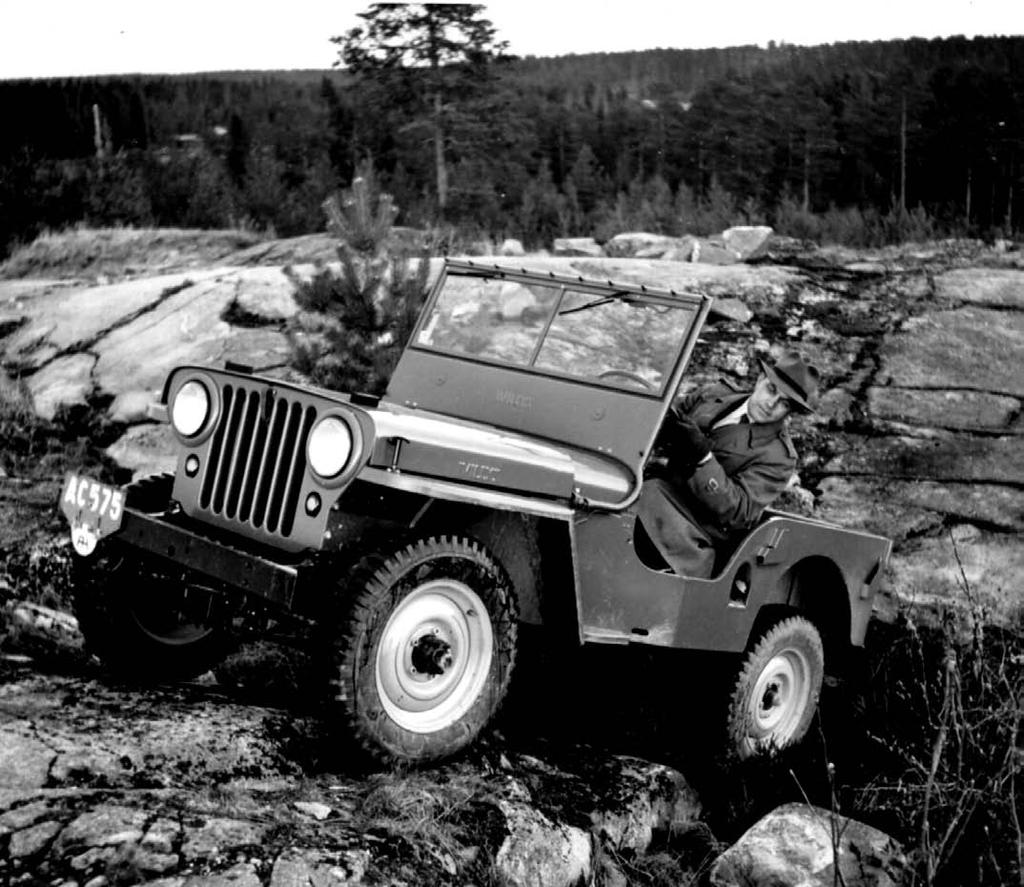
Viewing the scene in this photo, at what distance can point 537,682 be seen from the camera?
5.48m

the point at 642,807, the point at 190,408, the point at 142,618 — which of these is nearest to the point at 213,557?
→ the point at 190,408

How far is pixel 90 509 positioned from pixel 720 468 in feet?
7.80

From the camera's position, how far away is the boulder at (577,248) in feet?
45.7

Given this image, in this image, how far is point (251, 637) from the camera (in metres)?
4.50

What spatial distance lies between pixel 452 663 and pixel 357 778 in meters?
0.48

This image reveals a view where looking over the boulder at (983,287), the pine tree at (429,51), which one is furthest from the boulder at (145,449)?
the pine tree at (429,51)

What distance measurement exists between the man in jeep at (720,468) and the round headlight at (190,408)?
67.2 inches

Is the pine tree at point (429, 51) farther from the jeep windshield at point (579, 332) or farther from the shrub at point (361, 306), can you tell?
the jeep windshield at point (579, 332)

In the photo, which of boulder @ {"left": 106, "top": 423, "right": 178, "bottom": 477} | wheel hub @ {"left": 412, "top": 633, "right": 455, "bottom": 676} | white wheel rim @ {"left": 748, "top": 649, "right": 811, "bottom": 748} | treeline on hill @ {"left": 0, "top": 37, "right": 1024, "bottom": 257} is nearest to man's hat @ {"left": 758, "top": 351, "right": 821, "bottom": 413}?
white wheel rim @ {"left": 748, "top": 649, "right": 811, "bottom": 748}

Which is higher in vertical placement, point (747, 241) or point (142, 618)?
point (747, 241)

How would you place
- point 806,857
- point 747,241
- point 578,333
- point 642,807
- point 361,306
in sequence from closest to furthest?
point 806,857, point 642,807, point 578,333, point 361,306, point 747,241

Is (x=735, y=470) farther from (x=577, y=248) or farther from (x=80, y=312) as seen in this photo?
(x=577, y=248)

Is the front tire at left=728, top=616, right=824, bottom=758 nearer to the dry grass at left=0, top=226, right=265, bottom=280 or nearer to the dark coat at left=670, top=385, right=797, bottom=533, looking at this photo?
the dark coat at left=670, top=385, right=797, bottom=533

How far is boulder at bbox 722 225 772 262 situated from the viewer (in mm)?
12688
